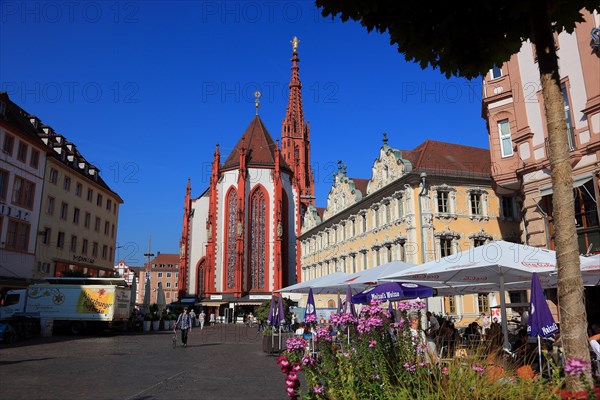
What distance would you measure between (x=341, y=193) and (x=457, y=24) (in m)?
36.0

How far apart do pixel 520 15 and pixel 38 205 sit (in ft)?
126

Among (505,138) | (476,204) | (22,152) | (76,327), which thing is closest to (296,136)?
(22,152)

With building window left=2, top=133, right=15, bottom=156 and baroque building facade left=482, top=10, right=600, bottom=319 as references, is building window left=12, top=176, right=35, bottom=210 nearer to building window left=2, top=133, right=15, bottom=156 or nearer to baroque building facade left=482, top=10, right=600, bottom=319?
building window left=2, top=133, right=15, bottom=156

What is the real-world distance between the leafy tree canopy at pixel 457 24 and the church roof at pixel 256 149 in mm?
66101

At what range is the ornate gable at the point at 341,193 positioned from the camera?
3816cm

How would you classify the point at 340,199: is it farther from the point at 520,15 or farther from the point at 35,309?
the point at 520,15

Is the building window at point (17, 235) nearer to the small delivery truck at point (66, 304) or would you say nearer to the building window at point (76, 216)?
the small delivery truck at point (66, 304)

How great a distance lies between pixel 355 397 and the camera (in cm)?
554

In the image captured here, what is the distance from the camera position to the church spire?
9775cm

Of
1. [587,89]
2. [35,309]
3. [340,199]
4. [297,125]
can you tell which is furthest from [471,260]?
[297,125]

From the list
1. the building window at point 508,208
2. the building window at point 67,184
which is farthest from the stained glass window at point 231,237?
the building window at point 508,208

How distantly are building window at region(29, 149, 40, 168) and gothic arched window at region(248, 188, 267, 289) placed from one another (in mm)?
34388

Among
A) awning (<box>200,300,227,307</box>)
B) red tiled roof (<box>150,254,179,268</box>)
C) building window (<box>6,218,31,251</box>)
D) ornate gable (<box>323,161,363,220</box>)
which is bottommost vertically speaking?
awning (<box>200,300,227,307</box>)

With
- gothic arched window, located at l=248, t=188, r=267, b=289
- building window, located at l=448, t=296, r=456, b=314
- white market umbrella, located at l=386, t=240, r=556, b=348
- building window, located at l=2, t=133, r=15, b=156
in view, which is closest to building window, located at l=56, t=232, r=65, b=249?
building window, located at l=2, t=133, r=15, b=156
